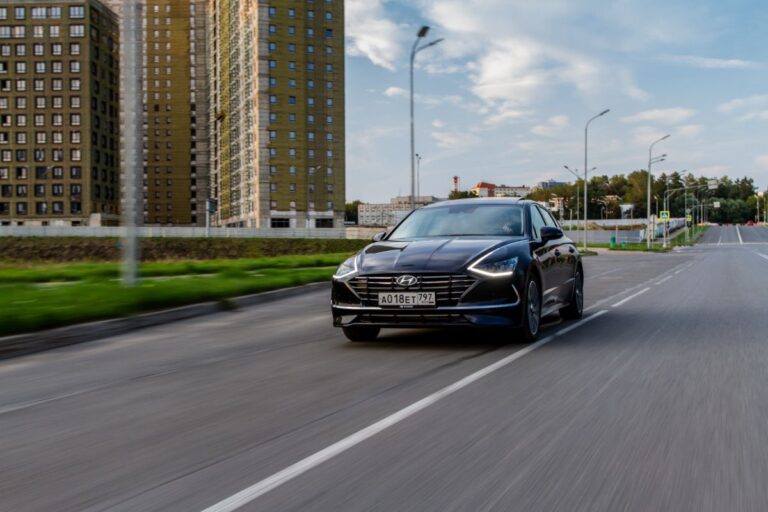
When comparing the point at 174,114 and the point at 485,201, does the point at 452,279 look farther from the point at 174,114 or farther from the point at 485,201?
the point at 174,114

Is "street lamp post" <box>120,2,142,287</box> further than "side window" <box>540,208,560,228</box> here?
Yes

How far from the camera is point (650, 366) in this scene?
6633 millimetres

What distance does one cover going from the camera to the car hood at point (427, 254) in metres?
7.41

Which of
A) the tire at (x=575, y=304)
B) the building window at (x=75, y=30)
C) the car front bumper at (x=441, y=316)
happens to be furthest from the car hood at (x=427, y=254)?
the building window at (x=75, y=30)

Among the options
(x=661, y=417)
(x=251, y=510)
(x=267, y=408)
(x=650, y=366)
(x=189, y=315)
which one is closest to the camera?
(x=251, y=510)

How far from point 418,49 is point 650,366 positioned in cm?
2439

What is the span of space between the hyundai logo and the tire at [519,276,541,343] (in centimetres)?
116

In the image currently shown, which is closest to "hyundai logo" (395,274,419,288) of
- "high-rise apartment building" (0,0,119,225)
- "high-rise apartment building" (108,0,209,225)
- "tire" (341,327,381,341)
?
"tire" (341,327,381,341)

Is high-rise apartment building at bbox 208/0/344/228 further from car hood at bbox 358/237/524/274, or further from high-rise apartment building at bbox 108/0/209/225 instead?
car hood at bbox 358/237/524/274

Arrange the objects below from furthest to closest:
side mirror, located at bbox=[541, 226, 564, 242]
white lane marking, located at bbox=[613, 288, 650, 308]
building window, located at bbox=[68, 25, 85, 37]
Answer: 1. building window, located at bbox=[68, 25, 85, 37]
2. white lane marking, located at bbox=[613, 288, 650, 308]
3. side mirror, located at bbox=[541, 226, 564, 242]

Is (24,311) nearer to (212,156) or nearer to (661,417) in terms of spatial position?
(661,417)

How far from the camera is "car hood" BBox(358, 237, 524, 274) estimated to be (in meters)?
7.41

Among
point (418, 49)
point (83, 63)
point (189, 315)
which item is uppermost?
point (83, 63)

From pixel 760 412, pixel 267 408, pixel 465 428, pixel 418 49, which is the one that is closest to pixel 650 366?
pixel 760 412
